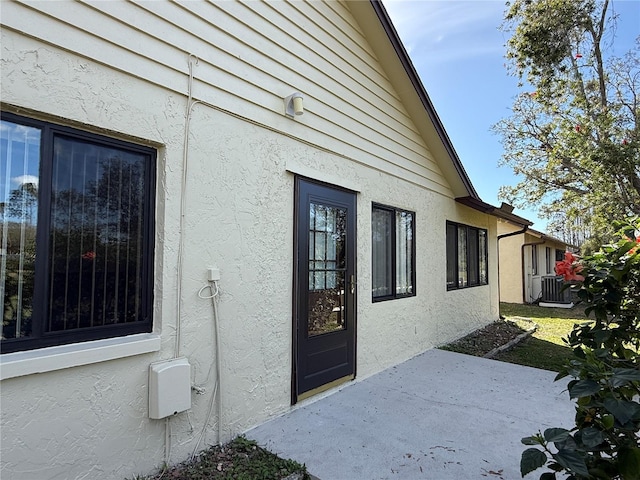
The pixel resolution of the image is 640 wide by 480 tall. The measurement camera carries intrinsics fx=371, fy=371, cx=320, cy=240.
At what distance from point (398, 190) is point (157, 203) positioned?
3.95 metres

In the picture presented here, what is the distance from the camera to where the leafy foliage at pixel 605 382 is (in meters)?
1.44

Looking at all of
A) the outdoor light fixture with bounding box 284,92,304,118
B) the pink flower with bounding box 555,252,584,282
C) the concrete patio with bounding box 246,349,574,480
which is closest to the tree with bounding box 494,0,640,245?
the concrete patio with bounding box 246,349,574,480

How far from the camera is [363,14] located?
16.2 ft

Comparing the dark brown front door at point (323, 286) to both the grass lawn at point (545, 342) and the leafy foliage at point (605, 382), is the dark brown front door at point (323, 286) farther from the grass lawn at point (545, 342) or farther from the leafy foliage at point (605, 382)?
the leafy foliage at point (605, 382)

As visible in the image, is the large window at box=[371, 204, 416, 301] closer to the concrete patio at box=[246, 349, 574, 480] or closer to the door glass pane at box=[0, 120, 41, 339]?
the concrete patio at box=[246, 349, 574, 480]

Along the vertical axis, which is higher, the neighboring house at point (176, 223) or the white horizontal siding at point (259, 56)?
the white horizontal siding at point (259, 56)

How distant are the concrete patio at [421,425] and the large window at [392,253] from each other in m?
1.23

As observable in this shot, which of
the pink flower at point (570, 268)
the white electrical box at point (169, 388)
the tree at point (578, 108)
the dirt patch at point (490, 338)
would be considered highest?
the tree at point (578, 108)

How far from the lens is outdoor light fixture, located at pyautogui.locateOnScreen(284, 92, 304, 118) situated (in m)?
3.78

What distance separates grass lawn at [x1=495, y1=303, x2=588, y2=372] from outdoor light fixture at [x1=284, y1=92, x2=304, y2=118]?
3.38 metres

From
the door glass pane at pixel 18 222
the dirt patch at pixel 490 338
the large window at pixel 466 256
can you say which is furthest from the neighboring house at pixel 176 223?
the large window at pixel 466 256

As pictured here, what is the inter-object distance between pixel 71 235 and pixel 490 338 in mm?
7828

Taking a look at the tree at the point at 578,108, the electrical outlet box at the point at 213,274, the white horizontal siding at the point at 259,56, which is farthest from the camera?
the tree at the point at 578,108

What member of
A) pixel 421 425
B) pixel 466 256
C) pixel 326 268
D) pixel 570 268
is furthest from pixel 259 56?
pixel 466 256
